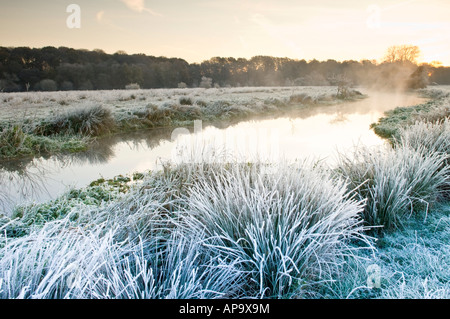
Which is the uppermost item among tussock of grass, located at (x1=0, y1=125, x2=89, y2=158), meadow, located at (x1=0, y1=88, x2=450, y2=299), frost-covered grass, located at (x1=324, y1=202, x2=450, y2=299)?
tussock of grass, located at (x1=0, y1=125, x2=89, y2=158)

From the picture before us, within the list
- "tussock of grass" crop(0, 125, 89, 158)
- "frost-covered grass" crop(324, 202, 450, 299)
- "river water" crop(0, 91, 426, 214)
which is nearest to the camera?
"frost-covered grass" crop(324, 202, 450, 299)

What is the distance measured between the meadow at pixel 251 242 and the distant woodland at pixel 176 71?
9.37m

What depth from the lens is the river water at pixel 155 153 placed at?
3500mm

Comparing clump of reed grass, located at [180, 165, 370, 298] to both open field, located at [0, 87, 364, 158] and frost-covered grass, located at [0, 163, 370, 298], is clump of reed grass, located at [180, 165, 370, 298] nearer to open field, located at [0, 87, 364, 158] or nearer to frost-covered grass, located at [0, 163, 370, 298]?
frost-covered grass, located at [0, 163, 370, 298]

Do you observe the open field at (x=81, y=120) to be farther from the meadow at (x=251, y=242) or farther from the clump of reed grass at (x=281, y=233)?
the clump of reed grass at (x=281, y=233)

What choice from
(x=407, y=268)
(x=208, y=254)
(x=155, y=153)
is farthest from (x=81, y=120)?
(x=407, y=268)

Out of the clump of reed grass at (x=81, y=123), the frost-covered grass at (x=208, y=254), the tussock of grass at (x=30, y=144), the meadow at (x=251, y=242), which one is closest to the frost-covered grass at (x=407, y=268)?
the meadow at (x=251, y=242)

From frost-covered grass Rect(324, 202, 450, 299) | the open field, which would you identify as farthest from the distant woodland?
frost-covered grass Rect(324, 202, 450, 299)

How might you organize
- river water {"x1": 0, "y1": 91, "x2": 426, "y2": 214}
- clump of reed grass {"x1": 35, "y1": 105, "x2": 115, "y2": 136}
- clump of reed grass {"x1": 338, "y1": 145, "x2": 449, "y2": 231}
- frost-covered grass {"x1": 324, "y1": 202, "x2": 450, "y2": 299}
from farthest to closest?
1. clump of reed grass {"x1": 35, "y1": 105, "x2": 115, "y2": 136}
2. river water {"x1": 0, "y1": 91, "x2": 426, "y2": 214}
3. clump of reed grass {"x1": 338, "y1": 145, "x2": 449, "y2": 231}
4. frost-covered grass {"x1": 324, "y1": 202, "x2": 450, "y2": 299}

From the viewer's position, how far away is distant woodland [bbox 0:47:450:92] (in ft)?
42.5

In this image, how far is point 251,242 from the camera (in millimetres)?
1929

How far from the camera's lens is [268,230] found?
1.89 metres

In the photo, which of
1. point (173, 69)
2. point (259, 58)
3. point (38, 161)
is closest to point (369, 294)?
point (38, 161)

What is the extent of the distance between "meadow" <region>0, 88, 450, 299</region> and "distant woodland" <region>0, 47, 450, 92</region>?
30.7 ft
